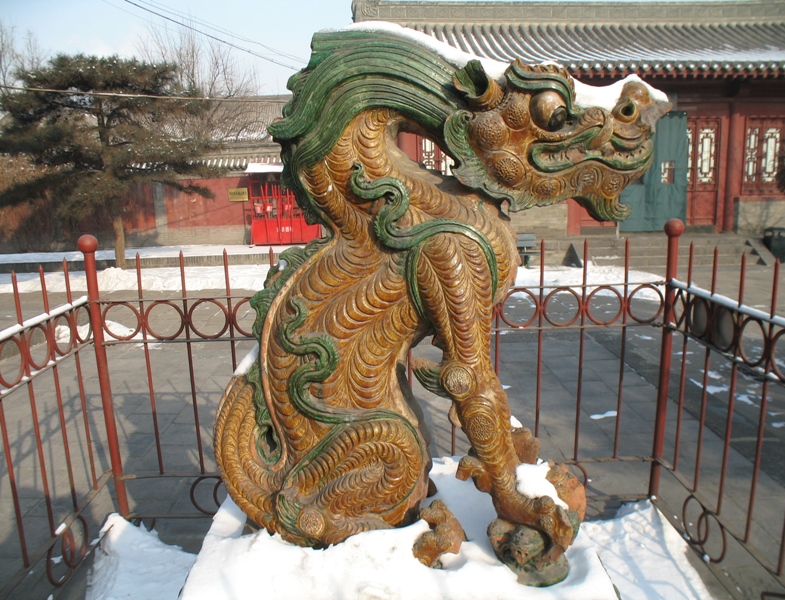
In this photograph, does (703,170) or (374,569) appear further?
(703,170)

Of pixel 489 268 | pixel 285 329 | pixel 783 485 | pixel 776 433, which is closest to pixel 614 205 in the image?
pixel 489 268

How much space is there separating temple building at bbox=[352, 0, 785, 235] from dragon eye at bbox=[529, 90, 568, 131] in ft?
29.7

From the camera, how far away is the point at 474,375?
1.44 meters

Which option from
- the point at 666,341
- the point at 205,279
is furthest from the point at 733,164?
the point at 666,341

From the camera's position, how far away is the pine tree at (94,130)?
31.3 feet

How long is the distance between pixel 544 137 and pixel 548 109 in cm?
7

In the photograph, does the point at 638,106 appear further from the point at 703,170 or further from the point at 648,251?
the point at 703,170

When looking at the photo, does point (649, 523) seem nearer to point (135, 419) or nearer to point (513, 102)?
point (513, 102)

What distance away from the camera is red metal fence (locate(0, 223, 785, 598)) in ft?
7.51

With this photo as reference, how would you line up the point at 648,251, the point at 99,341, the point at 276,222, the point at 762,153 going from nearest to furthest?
the point at 99,341 < the point at 648,251 < the point at 762,153 < the point at 276,222

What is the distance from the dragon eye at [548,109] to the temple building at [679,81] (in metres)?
9.06

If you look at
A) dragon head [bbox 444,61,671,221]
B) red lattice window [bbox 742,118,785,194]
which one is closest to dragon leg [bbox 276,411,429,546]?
dragon head [bbox 444,61,671,221]

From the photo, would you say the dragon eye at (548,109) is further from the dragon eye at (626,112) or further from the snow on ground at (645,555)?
the snow on ground at (645,555)

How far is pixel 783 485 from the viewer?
10.1ft
